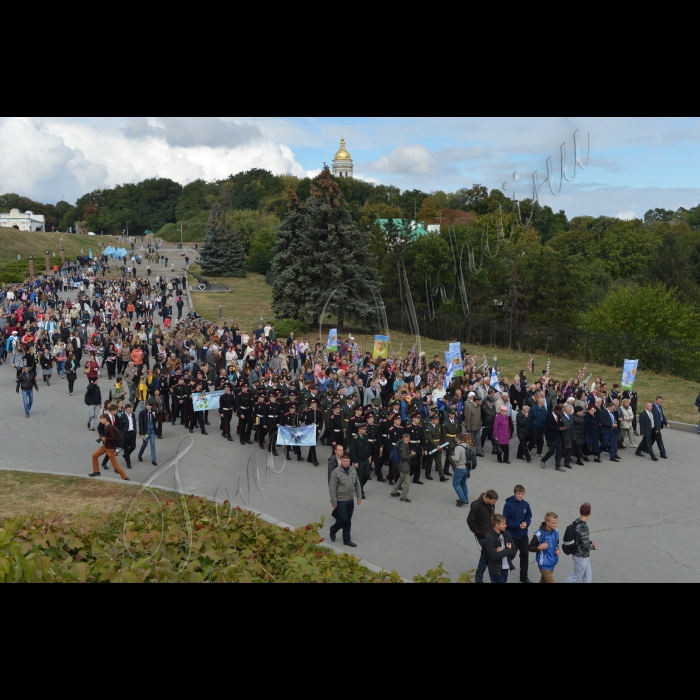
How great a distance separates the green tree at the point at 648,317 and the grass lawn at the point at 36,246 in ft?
173

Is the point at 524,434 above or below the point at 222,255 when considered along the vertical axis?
below

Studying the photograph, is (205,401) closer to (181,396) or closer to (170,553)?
(181,396)

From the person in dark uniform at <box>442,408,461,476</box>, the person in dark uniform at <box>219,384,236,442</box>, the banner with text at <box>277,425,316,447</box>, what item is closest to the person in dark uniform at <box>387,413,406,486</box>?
the person in dark uniform at <box>442,408,461,476</box>

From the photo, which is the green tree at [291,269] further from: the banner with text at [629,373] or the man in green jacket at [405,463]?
the man in green jacket at [405,463]

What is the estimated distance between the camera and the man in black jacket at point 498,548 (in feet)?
28.9

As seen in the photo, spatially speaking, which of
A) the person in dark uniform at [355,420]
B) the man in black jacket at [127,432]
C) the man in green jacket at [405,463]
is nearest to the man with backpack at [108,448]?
the man in black jacket at [127,432]

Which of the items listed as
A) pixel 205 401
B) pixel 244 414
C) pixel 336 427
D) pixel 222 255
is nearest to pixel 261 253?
pixel 222 255

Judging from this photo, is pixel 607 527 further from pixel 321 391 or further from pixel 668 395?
A: pixel 668 395

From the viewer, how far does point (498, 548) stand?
29.0 ft

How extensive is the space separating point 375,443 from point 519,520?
5.47 metres

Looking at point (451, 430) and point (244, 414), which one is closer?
point (451, 430)

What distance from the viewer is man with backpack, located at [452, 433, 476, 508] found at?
12.7 metres

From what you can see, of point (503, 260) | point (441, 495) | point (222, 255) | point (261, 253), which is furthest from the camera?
point (261, 253)
